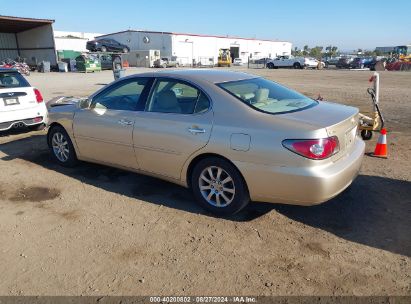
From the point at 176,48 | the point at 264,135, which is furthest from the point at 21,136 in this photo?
the point at 176,48

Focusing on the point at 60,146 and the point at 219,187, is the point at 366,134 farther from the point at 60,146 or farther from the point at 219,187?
the point at 60,146

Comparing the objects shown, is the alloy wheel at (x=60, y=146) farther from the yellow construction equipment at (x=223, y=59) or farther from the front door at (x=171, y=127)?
the yellow construction equipment at (x=223, y=59)

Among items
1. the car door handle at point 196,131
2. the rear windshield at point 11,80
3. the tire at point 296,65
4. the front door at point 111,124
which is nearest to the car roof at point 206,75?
the front door at point 111,124

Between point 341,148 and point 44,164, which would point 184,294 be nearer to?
point 341,148

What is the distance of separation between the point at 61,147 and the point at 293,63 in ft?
146

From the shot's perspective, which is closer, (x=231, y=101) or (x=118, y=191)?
(x=231, y=101)

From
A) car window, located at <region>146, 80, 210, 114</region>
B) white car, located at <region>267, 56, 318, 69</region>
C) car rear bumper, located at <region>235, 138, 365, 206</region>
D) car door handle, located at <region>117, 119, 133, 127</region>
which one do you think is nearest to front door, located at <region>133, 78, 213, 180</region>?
car window, located at <region>146, 80, 210, 114</region>

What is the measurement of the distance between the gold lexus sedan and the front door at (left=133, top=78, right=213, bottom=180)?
12 millimetres

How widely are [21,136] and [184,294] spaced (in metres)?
6.62

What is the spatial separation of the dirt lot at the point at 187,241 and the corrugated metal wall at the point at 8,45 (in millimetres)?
50059

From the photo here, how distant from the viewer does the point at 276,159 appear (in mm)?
3443

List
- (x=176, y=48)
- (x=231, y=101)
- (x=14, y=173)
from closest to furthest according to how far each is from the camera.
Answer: (x=231, y=101)
(x=14, y=173)
(x=176, y=48)

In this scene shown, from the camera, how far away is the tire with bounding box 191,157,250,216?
377 cm

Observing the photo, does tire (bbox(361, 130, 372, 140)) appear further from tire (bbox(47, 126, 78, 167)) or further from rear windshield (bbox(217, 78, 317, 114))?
tire (bbox(47, 126, 78, 167))
